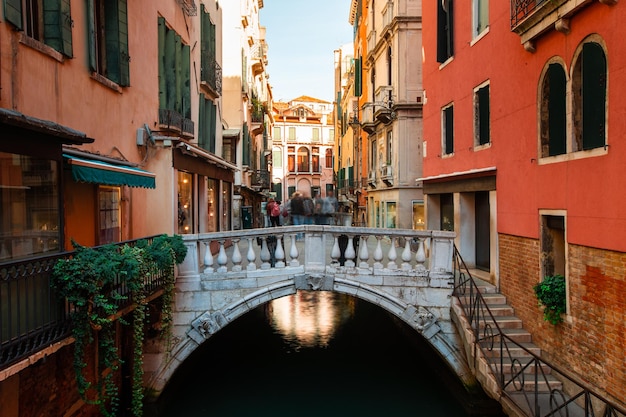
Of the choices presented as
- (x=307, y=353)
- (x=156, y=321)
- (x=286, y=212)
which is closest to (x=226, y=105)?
(x=286, y=212)

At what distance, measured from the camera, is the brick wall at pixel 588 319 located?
6.59 metres

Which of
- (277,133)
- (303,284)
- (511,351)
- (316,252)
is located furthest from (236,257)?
(277,133)

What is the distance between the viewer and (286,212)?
1452 centimetres

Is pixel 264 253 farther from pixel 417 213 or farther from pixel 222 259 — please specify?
pixel 417 213

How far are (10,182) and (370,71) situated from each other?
2001 centimetres

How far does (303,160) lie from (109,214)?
49.4 m

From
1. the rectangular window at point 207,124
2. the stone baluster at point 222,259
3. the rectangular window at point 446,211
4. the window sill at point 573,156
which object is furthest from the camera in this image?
the rectangular window at point 207,124

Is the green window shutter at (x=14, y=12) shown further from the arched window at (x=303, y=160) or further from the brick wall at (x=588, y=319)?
the arched window at (x=303, y=160)

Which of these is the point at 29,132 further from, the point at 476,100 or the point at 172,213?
the point at 476,100

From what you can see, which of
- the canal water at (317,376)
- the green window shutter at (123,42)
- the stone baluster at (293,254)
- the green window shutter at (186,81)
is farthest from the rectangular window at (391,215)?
the green window shutter at (123,42)

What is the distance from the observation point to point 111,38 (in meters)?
8.62

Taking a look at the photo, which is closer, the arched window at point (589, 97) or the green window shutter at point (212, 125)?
the arched window at point (589, 97)

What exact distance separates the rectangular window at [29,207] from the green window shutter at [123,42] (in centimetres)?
325

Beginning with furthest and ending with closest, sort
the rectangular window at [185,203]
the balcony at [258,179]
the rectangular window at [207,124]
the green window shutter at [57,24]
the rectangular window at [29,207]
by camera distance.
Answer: the balcony at [258,179]
the rectangular window at [207,124]
the rectangular window at [185,203]
the green window shutter at [57,24]
the rectangular window at [29,207]
